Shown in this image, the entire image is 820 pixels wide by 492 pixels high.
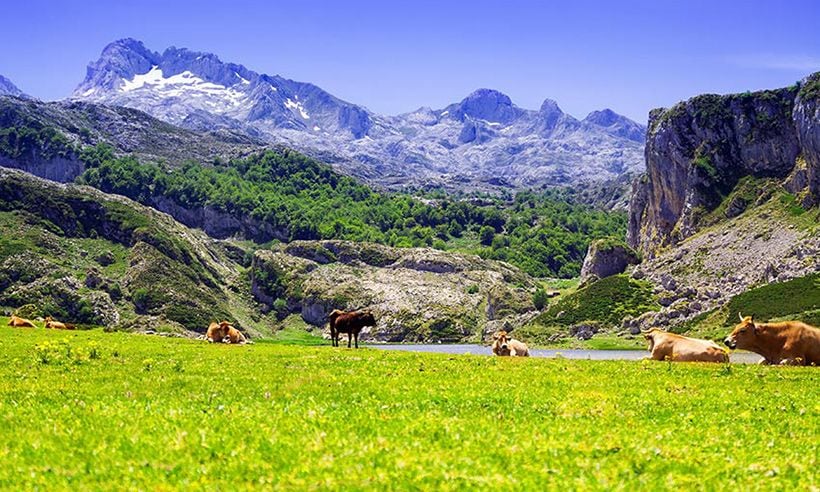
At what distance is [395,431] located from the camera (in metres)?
14.2

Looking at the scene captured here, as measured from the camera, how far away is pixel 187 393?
2025 centimetres

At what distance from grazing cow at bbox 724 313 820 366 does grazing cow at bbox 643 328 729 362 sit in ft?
2.75

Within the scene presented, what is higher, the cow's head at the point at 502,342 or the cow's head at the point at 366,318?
the cow's head at the point at 366,318

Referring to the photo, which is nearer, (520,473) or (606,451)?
(520,473)

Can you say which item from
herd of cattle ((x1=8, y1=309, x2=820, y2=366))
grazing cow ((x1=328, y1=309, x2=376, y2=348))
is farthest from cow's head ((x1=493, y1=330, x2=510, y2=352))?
grazing cow ((x1=328, y1=309, x2=376, y2=348))

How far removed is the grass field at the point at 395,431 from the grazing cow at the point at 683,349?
36.0ft

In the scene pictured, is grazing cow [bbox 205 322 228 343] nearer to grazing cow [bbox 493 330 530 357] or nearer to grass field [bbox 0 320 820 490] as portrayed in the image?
grazing cow [bbox 493 330 530 357]

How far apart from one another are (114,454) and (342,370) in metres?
15.3

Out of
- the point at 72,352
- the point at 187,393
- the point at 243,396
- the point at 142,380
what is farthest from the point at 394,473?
the point at 72,352

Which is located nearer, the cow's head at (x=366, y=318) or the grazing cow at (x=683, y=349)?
the grazing cow at (x=683, y=349)

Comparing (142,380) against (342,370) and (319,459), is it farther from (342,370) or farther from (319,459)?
(319,459)

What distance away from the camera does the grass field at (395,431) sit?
1134 centimetres

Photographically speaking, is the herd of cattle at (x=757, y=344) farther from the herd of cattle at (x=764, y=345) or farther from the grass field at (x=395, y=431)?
the grass field at (x=395, y=431)

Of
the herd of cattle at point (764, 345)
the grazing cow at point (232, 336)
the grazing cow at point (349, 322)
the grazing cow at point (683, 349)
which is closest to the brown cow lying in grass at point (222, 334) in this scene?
the grazing cow at point (232, 336)
